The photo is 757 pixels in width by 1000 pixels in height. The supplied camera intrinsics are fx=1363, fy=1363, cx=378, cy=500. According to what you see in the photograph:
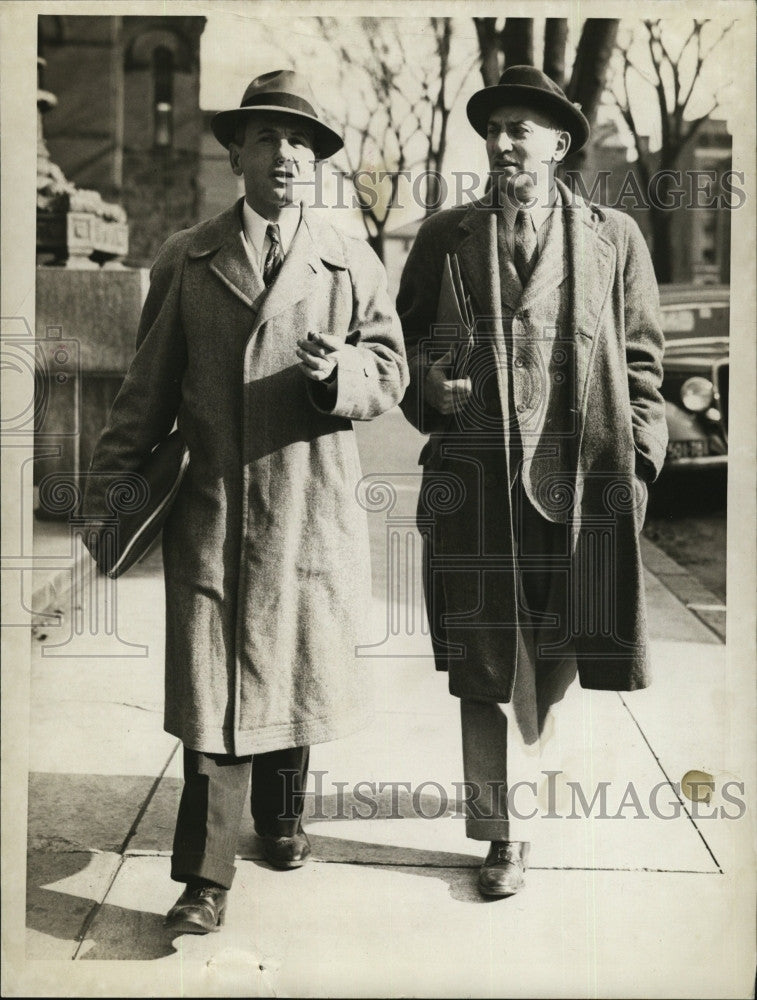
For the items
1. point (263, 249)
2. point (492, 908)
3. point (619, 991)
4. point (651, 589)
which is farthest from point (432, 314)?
point (651, 589)

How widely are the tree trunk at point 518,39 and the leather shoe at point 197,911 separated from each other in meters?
2.51

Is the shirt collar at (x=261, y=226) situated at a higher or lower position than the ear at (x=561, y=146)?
lower

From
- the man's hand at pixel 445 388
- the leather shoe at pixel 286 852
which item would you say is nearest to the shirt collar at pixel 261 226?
the man's hand at pixel 445 388

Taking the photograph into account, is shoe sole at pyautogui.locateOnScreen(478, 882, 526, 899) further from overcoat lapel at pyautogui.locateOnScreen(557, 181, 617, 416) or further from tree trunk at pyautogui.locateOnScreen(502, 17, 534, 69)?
tree trunk at pyautogui.locateOnScreen(502, 17, 534, 69)

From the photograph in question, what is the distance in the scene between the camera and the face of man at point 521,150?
3.83 meters

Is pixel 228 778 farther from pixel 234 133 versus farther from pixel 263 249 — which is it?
pixel 234 133

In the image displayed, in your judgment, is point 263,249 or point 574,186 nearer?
point 263,249

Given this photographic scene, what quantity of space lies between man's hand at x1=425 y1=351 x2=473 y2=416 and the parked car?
204 cm

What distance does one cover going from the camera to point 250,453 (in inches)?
146

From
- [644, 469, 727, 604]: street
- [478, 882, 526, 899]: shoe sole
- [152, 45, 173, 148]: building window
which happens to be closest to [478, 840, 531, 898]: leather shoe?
[478, 882, 526, 899]: shoe sole

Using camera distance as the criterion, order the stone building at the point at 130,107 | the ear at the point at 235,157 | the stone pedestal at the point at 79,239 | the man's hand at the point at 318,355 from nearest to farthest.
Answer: the man's hand at the point at 318,355, the ear at the point at 235,157, the stone building at the point at 130,107, the stone pedestal at the point at 79,239

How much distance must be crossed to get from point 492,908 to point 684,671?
48.4 inches

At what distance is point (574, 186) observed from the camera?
404 centimetres

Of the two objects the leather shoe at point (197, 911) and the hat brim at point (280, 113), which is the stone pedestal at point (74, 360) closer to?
the hat brim at point (280, 113)
